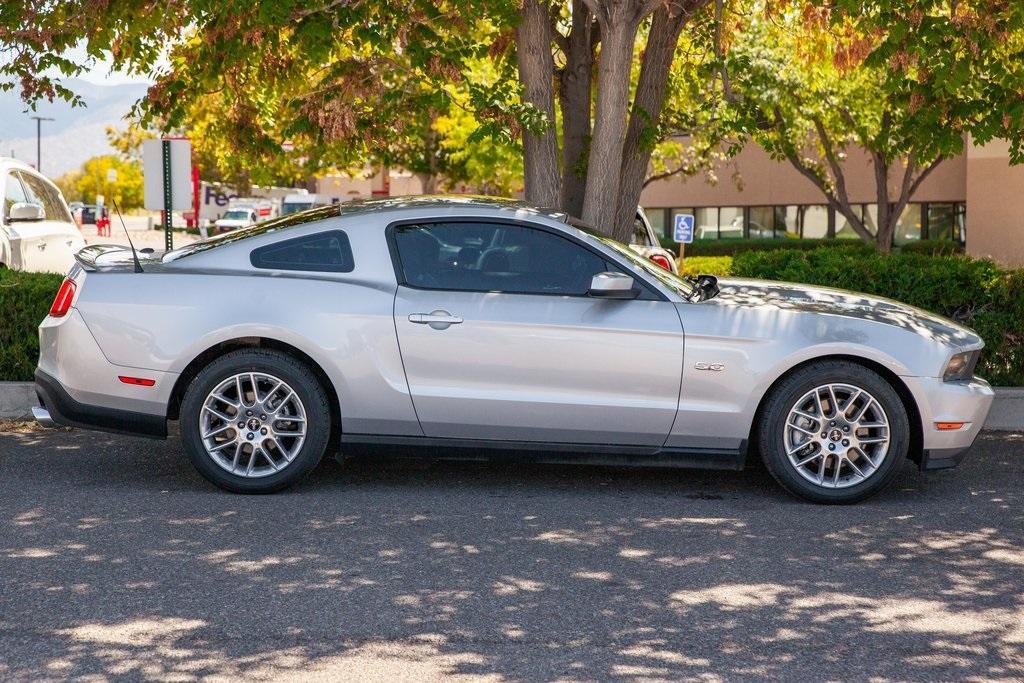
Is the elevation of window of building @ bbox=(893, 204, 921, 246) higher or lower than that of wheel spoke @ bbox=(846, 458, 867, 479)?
higher

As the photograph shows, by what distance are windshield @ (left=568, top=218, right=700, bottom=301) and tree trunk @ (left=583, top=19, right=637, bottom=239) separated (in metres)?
3.41

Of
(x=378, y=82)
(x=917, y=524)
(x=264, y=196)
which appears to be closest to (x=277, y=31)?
(x=378, y=82)

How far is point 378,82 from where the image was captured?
13.0m

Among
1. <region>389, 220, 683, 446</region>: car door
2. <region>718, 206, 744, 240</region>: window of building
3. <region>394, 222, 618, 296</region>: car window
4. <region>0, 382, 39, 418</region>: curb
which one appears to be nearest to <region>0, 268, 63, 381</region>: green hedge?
<region>0, 382, 39, 418</region>: curb

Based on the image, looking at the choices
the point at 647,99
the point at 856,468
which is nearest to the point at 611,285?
the point at 856,468

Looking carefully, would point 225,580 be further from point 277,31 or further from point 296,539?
point 277,31

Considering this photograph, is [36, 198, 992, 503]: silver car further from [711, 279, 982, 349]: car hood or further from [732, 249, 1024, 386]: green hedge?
[732, 249, 1024, 386]: green hedge

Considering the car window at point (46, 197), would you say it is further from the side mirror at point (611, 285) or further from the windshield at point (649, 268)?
the side mirror at point (611, 285)

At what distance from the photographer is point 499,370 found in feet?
23.2

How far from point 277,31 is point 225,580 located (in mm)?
6896

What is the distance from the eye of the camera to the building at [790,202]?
3862cm

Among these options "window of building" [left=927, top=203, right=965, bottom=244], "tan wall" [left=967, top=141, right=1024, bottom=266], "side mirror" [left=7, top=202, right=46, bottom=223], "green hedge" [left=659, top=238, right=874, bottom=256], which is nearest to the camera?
→ "side mirror" [left=7, top=202, right=46, bottom=223]

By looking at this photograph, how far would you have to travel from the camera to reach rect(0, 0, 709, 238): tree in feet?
35.5

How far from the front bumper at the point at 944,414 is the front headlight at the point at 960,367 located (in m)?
Result: 0.05
